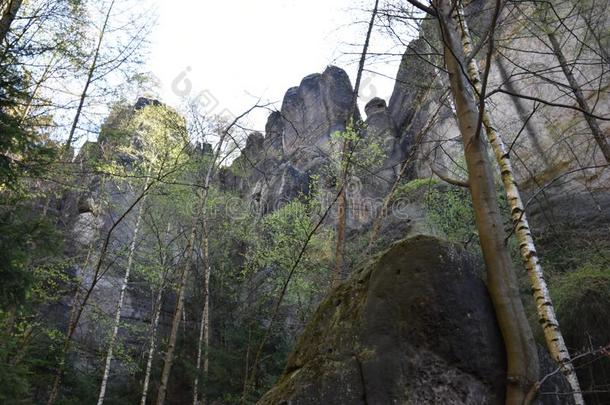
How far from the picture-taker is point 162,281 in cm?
1302

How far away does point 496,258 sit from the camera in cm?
269

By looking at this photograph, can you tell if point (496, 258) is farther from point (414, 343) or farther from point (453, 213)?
point (453, 213)

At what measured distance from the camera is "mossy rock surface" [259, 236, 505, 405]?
2453mm

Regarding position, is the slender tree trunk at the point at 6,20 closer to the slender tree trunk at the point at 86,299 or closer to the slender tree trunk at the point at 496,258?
the slender tree trunk at the point at 86,299

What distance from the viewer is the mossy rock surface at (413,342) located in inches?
96.6

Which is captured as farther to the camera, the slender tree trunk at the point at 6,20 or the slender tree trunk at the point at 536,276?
the slender tree trunk at the point at 6,20

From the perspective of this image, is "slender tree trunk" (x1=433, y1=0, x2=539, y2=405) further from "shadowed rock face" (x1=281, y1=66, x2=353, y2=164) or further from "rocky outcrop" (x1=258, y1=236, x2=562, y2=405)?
"shadowed rock face" (x1=281, y1=66, x2=353, y2=164)

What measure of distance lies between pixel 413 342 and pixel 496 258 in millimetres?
773

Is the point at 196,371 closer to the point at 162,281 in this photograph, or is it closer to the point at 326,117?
the point at 162,281

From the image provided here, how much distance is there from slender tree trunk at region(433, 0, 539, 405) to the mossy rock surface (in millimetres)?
95

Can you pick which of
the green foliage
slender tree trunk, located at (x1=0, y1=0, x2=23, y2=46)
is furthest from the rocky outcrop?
the green foliage

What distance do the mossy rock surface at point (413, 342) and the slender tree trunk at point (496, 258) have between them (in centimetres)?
10

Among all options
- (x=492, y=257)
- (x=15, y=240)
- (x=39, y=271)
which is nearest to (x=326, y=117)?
(x=39, y=271)

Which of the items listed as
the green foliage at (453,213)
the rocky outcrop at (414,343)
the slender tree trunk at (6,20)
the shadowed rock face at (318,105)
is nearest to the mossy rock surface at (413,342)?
the rocky outcrop at (414,343)
